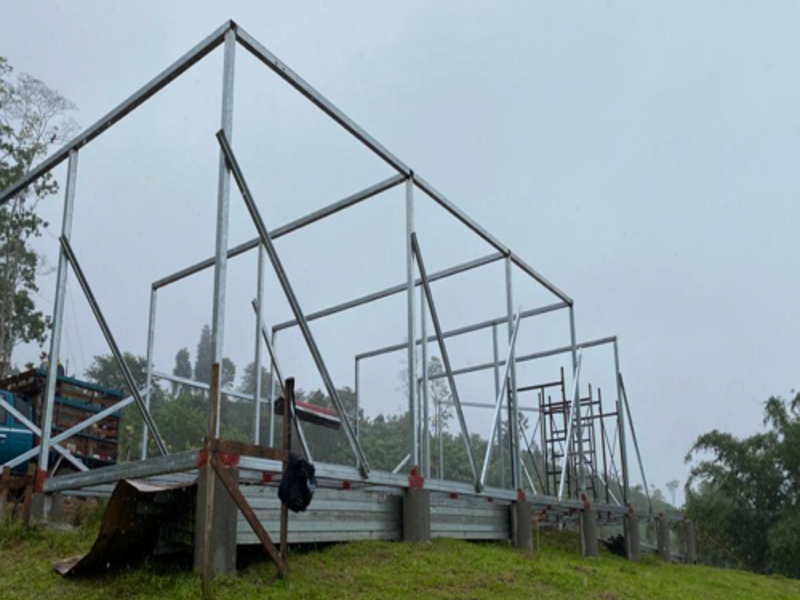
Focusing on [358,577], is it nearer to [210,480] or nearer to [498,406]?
[210,480]

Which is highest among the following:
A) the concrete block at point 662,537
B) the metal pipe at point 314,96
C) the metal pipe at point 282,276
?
the metal pipe at point 314,96

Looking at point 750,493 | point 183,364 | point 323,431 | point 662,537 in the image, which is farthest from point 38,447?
point 183,364

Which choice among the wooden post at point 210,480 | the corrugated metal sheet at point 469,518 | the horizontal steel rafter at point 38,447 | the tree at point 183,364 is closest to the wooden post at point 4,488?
the horizontal steel rafter at point 38,447

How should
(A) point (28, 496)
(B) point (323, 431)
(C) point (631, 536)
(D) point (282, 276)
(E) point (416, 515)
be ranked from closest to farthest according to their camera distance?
(D) point (282, 276)
(A) point (28, 496)
(E) point (416, 515)
(C) point (631, 536)
(B) point (323, 431)

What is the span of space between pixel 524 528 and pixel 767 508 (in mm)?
17322

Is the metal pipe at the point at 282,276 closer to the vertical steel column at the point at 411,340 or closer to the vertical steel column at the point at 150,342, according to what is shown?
the vertical steel column at the point at 411,340

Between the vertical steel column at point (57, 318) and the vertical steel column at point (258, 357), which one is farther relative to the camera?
the vertical steel column at point (258, 357)

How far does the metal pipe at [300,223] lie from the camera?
10701 mm

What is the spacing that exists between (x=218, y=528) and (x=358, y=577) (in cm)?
149

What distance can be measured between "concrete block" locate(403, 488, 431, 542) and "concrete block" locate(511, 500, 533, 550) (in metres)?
2.68

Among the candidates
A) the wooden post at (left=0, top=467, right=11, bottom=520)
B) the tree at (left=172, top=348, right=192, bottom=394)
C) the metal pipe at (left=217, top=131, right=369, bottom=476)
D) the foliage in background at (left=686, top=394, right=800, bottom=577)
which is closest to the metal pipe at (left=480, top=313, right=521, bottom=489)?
the metal pipe at (left=217, top=131, right=369, bottom=476)

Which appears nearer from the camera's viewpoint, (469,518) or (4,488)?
(4,488)

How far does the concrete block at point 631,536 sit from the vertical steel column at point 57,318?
11.1 meters

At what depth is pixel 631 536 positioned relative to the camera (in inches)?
619
